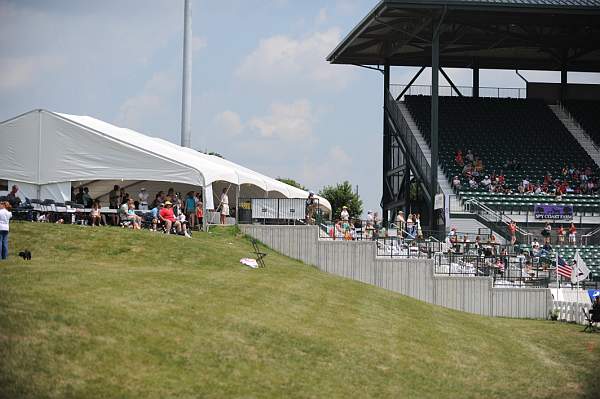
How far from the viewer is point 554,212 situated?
4891 centimetres

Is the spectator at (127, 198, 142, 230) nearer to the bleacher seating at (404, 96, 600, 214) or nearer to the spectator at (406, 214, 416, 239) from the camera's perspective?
the spectator at (406, 214, 416, 239)

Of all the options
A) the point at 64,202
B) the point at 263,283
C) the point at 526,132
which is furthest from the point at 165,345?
the point at 526,132

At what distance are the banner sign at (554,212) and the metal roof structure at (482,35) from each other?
875 cm

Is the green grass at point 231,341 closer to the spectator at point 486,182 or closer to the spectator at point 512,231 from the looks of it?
the spectator at point 512,231

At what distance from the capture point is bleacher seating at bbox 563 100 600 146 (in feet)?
196

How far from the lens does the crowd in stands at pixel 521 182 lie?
51.1m

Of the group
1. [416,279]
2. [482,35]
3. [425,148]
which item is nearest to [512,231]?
[416,279]

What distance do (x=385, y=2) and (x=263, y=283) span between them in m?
26.0

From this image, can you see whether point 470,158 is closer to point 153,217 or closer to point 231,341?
point 153,217

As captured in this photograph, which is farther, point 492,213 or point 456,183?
point 456,183

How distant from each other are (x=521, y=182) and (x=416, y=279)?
1741 cm

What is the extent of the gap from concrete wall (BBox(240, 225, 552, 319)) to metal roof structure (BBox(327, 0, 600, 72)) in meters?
15.1

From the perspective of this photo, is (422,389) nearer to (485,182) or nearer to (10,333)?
(10,333)

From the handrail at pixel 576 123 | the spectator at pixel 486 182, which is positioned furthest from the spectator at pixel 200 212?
the handrail at pixel 576 123
